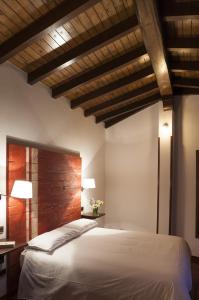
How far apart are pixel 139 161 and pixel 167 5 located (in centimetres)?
324

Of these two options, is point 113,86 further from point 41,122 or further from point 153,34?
point 153,34

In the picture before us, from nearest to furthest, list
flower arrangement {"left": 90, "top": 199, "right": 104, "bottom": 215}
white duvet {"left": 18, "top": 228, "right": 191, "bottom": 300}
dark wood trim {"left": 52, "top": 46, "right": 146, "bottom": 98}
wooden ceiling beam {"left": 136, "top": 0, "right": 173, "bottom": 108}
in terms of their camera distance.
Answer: wooden ceiling beam {"left": 136, "top": 0, "right": 173, "bottom": 108} < white duvet {"left": 18, "top": 228, "right": 191, "bottom": 300} < dark wood trim {"left": 52, "top": 46, "right": 146, "bottom": 98} < flower arrangement {"left": 90, "top": 199, "right": 104, "bottom": 215}

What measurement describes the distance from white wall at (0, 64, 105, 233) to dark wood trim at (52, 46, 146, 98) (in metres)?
0.21

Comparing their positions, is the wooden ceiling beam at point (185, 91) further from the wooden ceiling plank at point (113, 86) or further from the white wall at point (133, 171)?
the wooden ceiling plank at point (113, 86)

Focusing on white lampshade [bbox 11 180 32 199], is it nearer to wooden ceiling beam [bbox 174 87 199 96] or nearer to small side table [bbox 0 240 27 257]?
small side table [bbox 0 240 27 257]

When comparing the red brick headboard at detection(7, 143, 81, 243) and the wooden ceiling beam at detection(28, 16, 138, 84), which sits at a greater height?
the wooden ceiling beam at detection(28, 16, 138, 84)

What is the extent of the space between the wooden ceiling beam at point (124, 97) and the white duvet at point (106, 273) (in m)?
2.51

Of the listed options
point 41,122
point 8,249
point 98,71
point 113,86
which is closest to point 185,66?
point 113,86

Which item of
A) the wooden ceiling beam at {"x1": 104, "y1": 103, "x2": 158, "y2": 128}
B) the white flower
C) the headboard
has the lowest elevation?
the white flower

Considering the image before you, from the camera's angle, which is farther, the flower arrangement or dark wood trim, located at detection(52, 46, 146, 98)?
the flower arrangement

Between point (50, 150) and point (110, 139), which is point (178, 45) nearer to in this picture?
point (50, 150)

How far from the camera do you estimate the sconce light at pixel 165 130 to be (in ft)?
15.9

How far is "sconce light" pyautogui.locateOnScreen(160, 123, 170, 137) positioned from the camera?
4.86 meters

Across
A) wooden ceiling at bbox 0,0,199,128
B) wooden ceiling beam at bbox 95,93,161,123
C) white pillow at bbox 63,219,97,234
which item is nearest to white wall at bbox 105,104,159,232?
wooden ceiling beam at bbox 95,93,161,123
